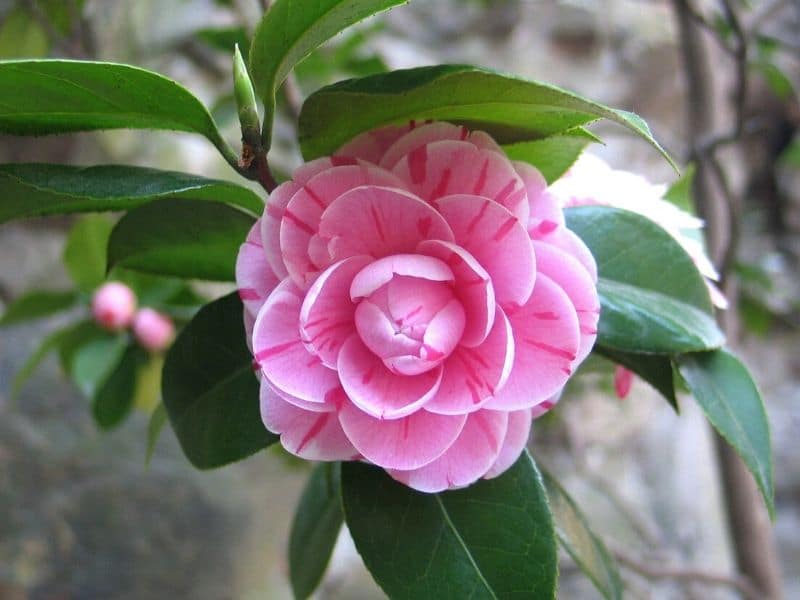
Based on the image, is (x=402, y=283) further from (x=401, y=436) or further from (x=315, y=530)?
(x=315, y=530)

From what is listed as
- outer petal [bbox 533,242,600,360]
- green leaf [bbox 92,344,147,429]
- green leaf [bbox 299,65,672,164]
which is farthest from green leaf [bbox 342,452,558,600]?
green leaf [bbox 92,344,147,429]

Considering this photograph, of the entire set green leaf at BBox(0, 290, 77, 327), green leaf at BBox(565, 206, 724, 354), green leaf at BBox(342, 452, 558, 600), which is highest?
green leaf at BBox(565, 206, 724, 354)

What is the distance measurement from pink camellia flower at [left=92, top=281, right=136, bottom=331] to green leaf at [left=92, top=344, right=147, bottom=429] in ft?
0.16

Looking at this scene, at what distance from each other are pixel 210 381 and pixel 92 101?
0.64ft

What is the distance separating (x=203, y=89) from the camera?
8.59 ft

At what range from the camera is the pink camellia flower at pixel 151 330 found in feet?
3.56

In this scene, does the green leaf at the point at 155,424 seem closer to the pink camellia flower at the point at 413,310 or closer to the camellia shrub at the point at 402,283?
the camellia shrub at the point at 402,283

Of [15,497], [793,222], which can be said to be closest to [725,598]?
[793,222]

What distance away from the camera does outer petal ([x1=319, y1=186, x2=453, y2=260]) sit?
1.24 ft

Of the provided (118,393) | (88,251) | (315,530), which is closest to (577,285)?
(315,530)

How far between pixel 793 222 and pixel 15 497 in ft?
11.8

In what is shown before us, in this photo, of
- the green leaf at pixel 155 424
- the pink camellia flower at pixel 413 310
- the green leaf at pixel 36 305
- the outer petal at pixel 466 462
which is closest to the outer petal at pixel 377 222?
the pink camellia flower at pixel 413 310

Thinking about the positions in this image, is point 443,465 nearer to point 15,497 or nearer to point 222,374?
point 222,374

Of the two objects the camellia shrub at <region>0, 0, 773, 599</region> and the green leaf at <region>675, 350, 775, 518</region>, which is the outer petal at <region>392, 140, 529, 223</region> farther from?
the green leaf at <region>675, 350, 775, 518</region>
